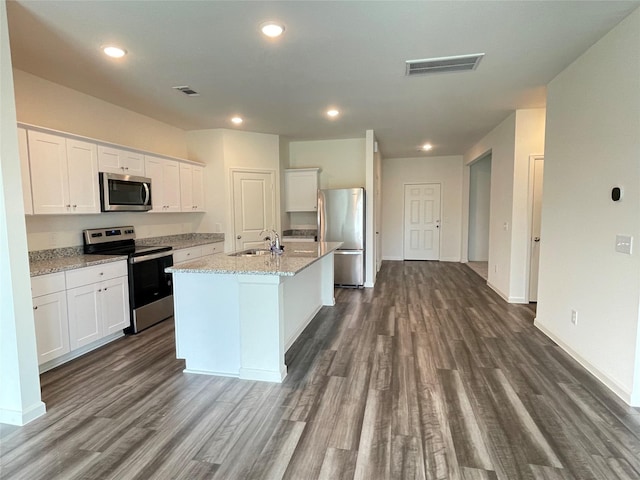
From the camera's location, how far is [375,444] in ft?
6.44

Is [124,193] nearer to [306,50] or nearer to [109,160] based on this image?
[109,160]

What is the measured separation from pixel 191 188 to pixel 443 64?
3.82 m

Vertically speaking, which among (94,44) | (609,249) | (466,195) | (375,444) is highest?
(94,44)

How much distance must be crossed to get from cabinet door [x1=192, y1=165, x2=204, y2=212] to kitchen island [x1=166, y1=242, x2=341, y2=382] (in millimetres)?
2539

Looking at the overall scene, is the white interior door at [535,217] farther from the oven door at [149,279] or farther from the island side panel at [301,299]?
the oven door at [149,279]

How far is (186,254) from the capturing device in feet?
15.1

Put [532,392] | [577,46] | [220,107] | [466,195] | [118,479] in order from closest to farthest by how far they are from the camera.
Answer: [118,479] < [532,392] < [577,46] < [220,107] < [466,195]

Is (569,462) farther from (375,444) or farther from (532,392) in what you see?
(375,444)

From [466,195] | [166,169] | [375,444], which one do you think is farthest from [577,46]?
[466,195]

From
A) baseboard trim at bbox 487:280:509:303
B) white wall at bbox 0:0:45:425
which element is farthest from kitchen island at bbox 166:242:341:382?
baseboard trim at bbox 487:280:509:303

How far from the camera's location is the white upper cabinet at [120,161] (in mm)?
3682

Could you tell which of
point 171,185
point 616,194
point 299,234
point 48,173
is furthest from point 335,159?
point 616,194

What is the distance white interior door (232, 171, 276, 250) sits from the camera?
18.4 feet

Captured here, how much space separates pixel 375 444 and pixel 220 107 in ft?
13.1
